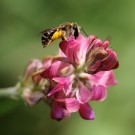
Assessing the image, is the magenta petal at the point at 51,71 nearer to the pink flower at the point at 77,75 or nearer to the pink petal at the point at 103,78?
the pink flower at the point at 77,75

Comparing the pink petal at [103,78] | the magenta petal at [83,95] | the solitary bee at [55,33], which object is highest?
the solitary bee at [55,33]

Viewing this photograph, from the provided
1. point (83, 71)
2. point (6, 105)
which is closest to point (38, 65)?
point (83, 71)

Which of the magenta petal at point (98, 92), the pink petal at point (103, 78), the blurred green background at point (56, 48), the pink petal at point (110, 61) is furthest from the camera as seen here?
the blurred green background at point (56, 48)

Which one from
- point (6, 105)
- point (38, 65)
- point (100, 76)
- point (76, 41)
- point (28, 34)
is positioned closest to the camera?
point (76, 41)

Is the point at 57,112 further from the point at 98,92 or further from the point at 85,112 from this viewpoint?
the point at 98,92

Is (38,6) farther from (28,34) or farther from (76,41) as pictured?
(76,41)

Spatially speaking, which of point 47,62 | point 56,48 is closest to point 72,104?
point 47,62

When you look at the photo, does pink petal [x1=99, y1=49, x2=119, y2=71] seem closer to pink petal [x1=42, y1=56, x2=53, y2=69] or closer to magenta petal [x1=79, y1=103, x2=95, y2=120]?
magenta petal [x1=79, y1=103, x2=95, y2=120]

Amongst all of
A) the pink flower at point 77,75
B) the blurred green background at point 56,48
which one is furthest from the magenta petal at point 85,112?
the blurred green background at point 56,48
